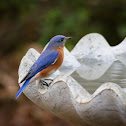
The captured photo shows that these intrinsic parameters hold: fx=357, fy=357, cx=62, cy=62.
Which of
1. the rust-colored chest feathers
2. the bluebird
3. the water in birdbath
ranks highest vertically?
the bluebird

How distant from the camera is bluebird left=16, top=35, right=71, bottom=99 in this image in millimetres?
3064

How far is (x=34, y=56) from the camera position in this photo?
343 cm

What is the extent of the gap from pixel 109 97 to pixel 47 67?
3.83ft

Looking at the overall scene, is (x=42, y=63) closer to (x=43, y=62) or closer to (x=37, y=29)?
(x=43, y=62)

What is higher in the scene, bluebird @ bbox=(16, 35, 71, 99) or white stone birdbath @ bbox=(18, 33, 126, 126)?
bluebird @ bbox=(16, 35, 71, 99)

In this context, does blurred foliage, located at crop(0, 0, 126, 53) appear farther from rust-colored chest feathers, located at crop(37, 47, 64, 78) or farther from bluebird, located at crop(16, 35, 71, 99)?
rust-colored chest feathers, located at crop(37, 47, 64, 78)

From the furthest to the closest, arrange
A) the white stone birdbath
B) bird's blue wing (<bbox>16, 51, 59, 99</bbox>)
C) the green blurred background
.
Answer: the green blurred background → bird's blue wing (<bbox>16, 51, 59, 99</bbox>) → the white stone birdbath

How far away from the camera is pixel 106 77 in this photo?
135 inches

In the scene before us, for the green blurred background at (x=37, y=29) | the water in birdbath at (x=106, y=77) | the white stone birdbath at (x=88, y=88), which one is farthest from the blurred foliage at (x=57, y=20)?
the water in birdbath at (x=106, y=77)

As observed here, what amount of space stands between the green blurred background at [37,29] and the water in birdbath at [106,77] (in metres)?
2.06

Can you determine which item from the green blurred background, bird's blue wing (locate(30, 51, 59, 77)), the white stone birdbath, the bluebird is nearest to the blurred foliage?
the green blurred background

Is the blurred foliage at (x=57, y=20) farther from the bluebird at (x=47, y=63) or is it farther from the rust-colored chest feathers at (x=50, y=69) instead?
the rust-colored chest feathers at (x=50, y=69)

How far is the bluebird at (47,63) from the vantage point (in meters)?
3.06

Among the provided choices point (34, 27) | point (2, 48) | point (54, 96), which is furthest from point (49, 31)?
point (54, 96)
